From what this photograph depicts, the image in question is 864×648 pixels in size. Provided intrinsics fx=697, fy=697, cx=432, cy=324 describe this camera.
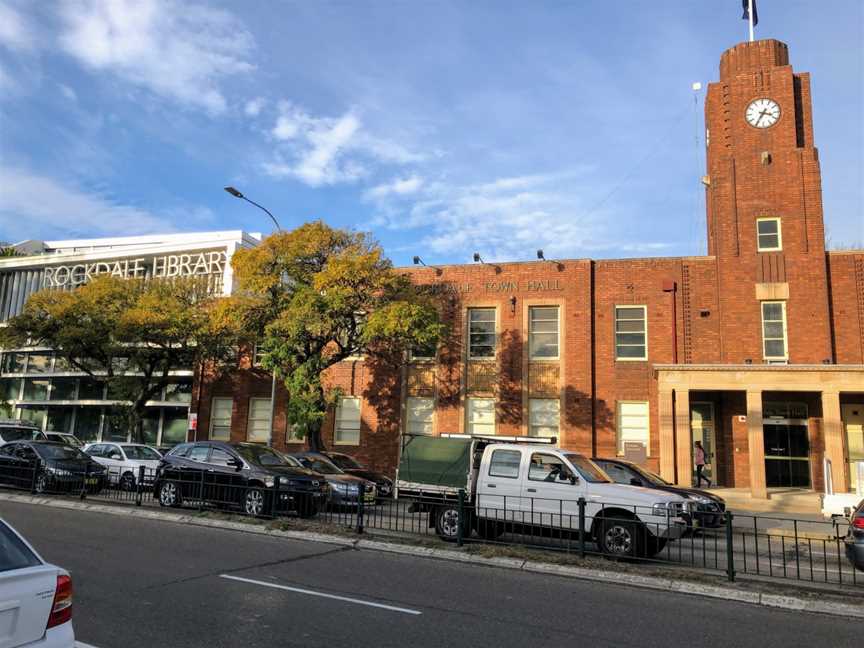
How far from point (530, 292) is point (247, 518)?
58.2 ft

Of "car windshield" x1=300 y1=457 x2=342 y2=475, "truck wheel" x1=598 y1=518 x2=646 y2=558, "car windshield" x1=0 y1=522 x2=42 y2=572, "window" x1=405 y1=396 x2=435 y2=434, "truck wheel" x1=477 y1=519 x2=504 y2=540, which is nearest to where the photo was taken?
"car windshield" x1=0 y1=522 x2=42 y2=572

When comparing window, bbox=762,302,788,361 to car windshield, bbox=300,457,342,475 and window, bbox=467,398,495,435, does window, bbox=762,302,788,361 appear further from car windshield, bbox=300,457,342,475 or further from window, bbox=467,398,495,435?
car windshield, bbox=300,457,342,475

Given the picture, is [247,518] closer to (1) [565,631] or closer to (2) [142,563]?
(2) [142,563]

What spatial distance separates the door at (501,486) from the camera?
12484 millimetres

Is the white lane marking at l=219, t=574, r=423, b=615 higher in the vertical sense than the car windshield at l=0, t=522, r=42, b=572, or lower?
lower

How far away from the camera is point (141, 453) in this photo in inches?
880

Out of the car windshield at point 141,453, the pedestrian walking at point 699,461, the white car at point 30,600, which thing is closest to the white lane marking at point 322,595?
the white car at point 30,600

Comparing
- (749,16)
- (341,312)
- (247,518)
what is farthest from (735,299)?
(247,518)

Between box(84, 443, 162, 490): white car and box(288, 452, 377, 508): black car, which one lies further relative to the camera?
box(84, 443, 162, 490): white car

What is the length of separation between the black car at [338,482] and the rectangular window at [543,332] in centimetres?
1105

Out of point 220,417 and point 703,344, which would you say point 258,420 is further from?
point 703,344

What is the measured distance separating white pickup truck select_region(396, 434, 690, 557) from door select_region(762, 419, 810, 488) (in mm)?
14870

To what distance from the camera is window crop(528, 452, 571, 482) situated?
12266 millimetres

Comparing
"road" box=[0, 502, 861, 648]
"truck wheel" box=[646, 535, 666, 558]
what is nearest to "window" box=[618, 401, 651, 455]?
"truck wheel" box=[646, 535, 666, 558]
